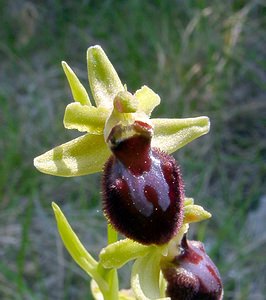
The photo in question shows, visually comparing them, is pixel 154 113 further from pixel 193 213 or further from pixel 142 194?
pixel 142 194

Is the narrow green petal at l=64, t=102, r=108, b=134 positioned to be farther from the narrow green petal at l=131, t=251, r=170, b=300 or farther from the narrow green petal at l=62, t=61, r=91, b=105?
the narrow green petal at l=131, t=251, r=170, b=300

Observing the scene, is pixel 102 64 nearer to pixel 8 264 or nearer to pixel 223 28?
pixel 8 264

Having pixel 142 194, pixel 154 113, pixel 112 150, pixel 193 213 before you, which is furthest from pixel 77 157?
pixel 154 113

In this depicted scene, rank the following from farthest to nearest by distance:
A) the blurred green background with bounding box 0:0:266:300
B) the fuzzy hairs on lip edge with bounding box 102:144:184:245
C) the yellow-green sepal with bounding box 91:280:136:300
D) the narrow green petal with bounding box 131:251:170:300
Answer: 1. the blurred green background with bounding box 0:0:266:300
2. the yellow-green sepal with bounding box 91:280:136:300
3. the narrow green petal with bounding box 131:251:170:300
4. the fuzzy hairs on lip edge with bounding box 102:144:184:245

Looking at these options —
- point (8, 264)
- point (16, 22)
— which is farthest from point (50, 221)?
point (16, 22)

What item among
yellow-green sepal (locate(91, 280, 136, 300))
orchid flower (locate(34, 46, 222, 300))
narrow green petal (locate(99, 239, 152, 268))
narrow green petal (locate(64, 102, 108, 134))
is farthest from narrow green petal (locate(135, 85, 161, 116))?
yellow-green sepal (locate(91, 280, 136, 300))

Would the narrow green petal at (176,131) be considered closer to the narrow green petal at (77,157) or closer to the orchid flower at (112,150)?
the orchid flower at (112,150)
